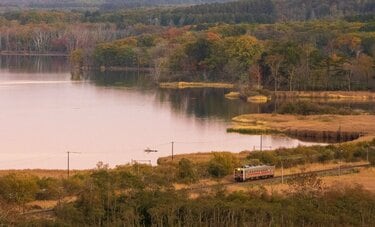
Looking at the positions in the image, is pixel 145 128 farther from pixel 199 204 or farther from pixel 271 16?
pixel 271 16

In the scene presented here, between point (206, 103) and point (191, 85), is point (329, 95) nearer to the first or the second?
point (206, 103)

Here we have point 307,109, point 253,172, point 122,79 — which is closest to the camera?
point 253,172

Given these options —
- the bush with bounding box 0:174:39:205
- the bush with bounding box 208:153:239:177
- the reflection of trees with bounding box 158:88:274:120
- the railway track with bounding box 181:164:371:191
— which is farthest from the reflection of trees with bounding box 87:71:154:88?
the bush with bounding box 0:174:39:205

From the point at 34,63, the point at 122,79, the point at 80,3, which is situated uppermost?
the point at 80,3

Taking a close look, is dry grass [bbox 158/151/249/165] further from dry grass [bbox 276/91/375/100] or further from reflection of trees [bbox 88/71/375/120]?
dry grass [bbox 276/91/375/100]

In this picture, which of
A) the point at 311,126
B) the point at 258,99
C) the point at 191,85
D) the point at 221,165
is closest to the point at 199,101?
the point at 258,99

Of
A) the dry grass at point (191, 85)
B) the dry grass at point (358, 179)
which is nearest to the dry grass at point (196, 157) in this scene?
the dry grass at point (358, 179)

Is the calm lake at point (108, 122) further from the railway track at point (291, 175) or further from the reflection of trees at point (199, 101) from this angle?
the railway track at point (291, 175)
